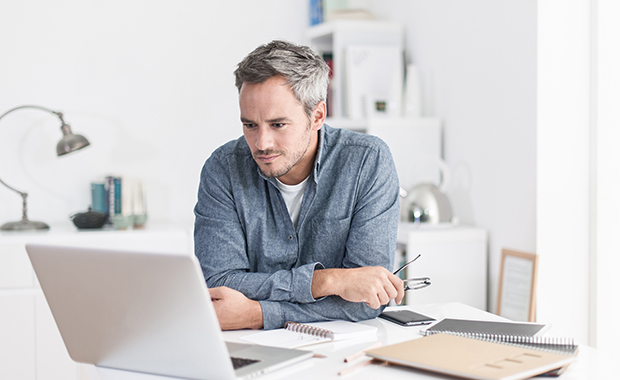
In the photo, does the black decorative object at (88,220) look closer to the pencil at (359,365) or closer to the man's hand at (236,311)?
the man's hand at (236,311)

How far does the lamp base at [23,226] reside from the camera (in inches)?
103

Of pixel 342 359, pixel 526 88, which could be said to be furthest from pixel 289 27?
pixel 342 359

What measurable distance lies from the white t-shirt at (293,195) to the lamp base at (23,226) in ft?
4.99

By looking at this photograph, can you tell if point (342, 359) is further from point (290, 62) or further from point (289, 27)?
point (289, 27)

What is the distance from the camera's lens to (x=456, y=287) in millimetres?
2492

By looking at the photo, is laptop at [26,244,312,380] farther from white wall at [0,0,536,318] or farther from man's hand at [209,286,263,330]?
white wall at [0,0,536,318]

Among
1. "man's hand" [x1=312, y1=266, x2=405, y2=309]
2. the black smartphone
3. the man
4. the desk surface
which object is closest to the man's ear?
the man

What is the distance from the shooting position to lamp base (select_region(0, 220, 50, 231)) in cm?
260

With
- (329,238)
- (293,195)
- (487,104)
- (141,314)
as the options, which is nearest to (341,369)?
(141,314)

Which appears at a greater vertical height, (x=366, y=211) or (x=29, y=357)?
(x=366, y=211)

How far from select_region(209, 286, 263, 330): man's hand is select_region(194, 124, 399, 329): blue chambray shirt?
148 millimetres
